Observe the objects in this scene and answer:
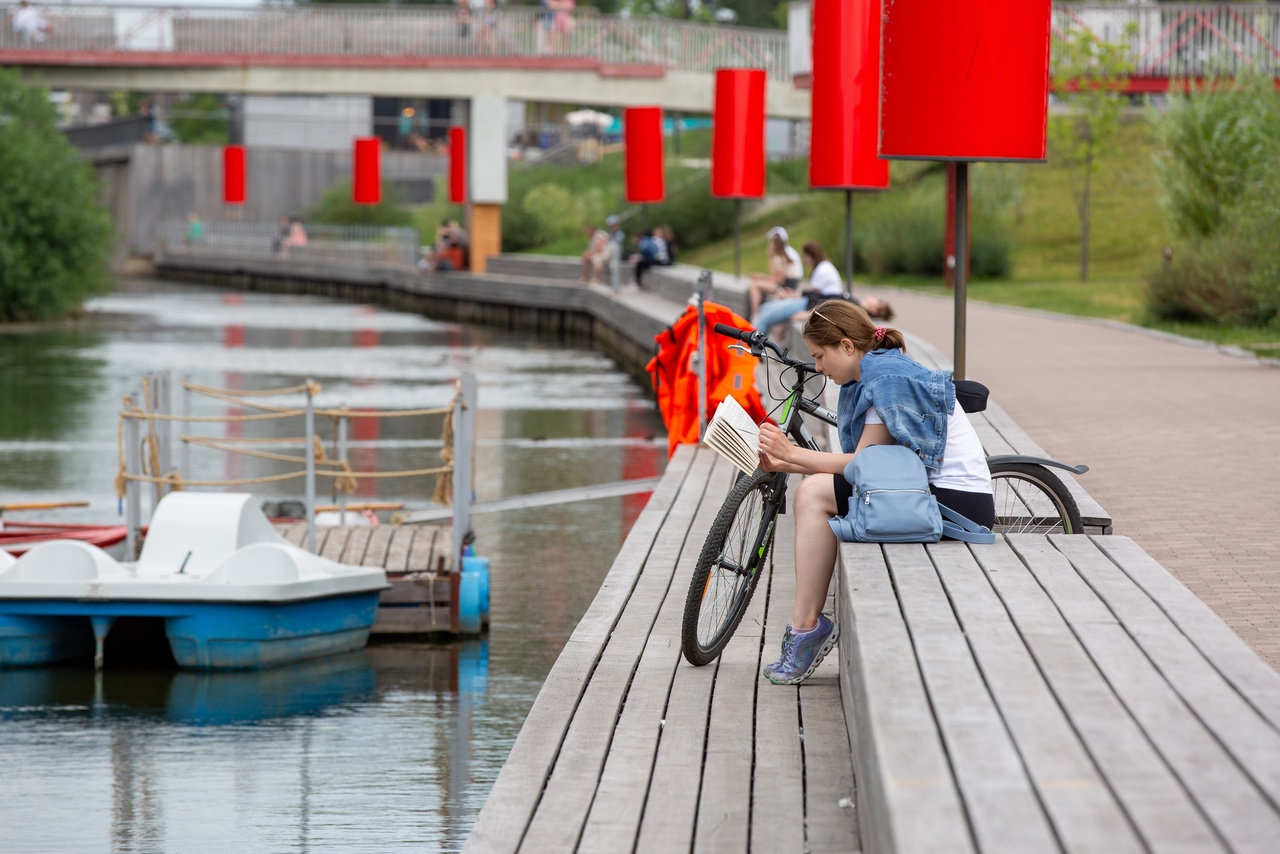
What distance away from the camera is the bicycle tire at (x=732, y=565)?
5.34 metres

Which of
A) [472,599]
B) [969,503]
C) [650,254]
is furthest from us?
[650,254]

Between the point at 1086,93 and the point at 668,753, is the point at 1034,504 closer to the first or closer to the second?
the point at 668,753

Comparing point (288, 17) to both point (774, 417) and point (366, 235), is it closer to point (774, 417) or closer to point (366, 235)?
point (366, 235)

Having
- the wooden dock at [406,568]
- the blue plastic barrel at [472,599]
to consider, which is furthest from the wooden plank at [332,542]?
the blue plastic barrel at [472,599]

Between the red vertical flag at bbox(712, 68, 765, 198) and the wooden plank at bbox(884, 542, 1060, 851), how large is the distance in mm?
15144

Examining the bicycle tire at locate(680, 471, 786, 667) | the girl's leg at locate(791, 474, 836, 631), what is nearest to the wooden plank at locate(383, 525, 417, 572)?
the bicycle tire at locate(680, 471, 786, 667)

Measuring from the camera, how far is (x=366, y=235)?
155 feet

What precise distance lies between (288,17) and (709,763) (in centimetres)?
3287

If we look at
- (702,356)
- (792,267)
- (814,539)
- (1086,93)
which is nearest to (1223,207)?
(792,267)

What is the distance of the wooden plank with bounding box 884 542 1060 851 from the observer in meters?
2.83

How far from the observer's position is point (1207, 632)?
13.2ft

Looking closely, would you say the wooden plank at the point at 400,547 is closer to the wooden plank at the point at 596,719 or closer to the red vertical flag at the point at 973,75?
the wooden plank at the point at 596,719

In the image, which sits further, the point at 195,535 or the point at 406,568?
the point at 406,568

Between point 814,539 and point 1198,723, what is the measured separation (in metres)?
1.72
